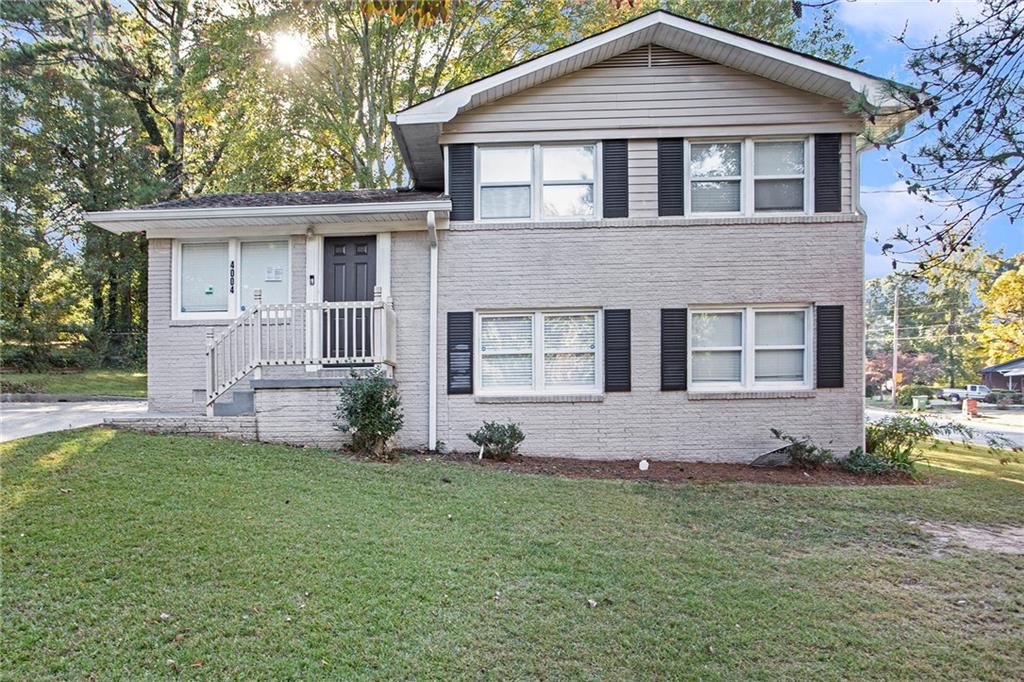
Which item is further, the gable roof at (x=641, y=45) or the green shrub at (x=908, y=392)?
the green shrub at (x=908, y=392)

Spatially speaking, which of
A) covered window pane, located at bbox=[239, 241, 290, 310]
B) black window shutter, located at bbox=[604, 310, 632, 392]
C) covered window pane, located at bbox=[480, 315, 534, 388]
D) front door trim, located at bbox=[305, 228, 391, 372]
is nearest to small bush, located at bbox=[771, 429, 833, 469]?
black window shutter, located at bbox=[604, 310, 632, 392]

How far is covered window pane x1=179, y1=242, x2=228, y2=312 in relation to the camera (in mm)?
9445

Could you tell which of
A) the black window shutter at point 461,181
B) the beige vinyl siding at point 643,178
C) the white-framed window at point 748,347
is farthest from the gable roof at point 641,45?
the white-framed window at point 748,347

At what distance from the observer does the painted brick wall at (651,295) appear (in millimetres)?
8719

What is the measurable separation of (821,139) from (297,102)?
15990 mm

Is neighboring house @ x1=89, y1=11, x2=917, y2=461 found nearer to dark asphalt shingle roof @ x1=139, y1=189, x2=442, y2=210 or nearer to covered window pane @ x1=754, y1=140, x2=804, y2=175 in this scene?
covered window pane @ x1=754, y1=140, x2=804, y2=175

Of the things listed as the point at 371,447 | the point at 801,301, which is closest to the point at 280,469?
the point at 371,447

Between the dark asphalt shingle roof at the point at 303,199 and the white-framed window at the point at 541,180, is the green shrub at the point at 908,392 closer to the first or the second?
the white-framed window at the point at 541,180

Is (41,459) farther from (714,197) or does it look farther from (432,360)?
(714,197)

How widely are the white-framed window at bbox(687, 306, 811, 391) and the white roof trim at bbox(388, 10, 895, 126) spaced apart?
12.5 feet

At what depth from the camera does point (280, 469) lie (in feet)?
21.3

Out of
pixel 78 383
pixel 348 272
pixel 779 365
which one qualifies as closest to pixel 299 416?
pixel 348 272

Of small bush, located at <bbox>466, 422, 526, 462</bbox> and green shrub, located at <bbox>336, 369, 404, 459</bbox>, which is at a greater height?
green shrub, located at <bbox>336, 369, 404, 459</bbox>

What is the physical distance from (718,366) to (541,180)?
13.9 ft
